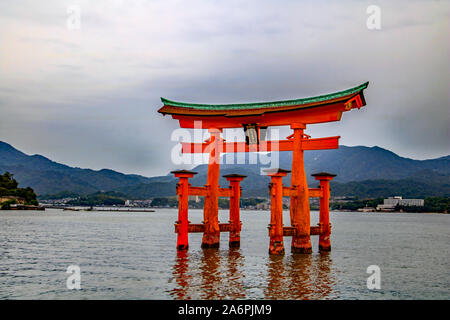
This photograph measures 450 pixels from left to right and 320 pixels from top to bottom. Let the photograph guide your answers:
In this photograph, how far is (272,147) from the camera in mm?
24562

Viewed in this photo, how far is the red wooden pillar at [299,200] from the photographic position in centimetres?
2261

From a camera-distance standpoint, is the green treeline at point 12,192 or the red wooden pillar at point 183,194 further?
the green treeline at point 12,192

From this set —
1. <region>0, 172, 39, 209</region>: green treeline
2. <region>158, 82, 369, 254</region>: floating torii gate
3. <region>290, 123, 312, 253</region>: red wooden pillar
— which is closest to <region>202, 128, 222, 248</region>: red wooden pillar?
<region>158, 82, 369, 254</region>: floating torii gate

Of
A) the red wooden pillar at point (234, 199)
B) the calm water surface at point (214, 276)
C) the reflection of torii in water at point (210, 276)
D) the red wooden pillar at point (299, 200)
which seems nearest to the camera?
the reflection of torii in water at point (210, 276)

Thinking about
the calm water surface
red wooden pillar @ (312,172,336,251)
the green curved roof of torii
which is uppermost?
the green curved roof of torii

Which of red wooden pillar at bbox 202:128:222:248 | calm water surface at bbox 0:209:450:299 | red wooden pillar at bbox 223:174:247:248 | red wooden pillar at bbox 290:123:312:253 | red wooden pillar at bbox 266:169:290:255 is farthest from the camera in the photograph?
red wooden pillar at bbox 223:174:247:248

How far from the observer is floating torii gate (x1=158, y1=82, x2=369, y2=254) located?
2167cm

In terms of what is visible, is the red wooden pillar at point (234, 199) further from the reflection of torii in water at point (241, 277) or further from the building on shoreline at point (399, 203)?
the building on shoreline at point (399, 203)

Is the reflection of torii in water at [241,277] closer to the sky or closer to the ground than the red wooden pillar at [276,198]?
closer to the ground

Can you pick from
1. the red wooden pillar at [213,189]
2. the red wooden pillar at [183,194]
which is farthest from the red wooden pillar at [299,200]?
the red wooden pillar at [183,194]

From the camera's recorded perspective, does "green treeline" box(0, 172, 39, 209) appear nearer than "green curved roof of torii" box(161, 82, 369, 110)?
No

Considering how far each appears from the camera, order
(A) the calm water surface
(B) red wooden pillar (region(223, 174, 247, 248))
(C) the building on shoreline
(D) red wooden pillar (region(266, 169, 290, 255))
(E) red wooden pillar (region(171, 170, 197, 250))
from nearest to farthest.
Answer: (A) the calm water surface, (D) red wooden pillar (region(266, 169, 290, 255)), (E) red wooden pillar (region(171, 170, 197, 250)), (B) red wooden pillar (region(223, 174, 247, 248)), (C) the building on shoreline

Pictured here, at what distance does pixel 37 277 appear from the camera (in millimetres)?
18125

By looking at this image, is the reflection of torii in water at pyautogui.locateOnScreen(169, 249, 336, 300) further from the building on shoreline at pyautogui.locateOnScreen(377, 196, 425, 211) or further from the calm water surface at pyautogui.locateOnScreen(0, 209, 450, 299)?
the building on shoreline at pyautogui.locateOnScreen(377, 196, 425, 211)
